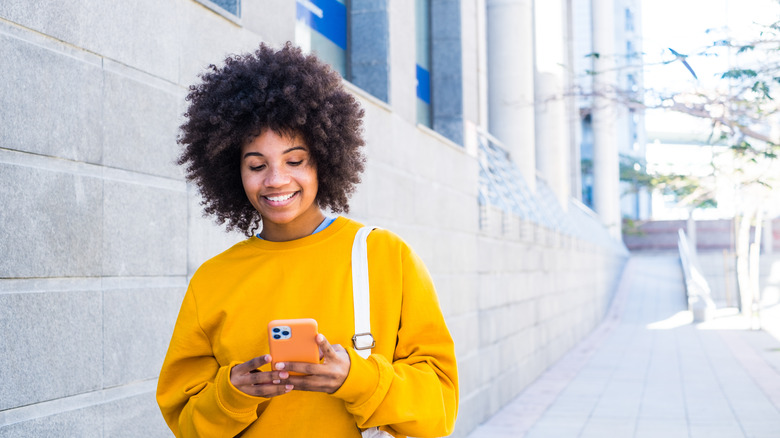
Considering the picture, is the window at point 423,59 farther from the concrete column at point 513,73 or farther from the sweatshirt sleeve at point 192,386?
the sweatshirt sleeve at point 192,386

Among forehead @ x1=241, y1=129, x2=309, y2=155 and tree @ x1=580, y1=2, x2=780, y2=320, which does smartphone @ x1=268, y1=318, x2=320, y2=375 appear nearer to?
forehead @ x1=241, y1=129, x2=309, y2=155

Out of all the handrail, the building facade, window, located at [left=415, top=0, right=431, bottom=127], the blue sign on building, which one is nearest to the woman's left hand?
the building facade

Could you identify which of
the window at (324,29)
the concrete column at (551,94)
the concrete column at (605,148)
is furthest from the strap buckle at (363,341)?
the concrete column at (605,148)

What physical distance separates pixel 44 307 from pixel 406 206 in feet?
12.1

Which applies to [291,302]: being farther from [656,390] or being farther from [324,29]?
[656,390]

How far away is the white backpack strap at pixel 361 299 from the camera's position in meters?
1.87

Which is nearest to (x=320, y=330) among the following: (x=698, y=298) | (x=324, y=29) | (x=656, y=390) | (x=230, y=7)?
(x=230, y=7)

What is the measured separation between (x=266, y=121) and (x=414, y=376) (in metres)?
0.68

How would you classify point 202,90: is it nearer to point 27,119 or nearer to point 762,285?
point 27,119

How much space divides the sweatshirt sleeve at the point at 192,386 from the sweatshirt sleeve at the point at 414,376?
0.27m

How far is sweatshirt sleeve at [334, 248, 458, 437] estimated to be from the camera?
1813 millimetres

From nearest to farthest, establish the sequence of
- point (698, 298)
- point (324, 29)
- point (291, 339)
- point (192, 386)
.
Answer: point (291, 339) → point (192, 386) → point (324, 29) → point (698, 298)

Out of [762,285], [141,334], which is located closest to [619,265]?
[762,285]

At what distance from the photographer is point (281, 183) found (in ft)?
6.54
